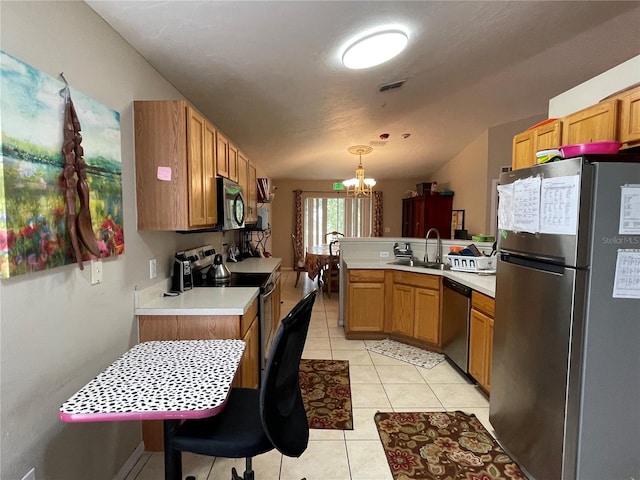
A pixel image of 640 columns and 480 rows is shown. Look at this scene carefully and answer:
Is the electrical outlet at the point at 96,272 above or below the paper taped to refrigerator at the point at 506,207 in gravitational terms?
below

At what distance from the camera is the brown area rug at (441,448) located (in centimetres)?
181

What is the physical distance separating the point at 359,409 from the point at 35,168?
2.32 metres

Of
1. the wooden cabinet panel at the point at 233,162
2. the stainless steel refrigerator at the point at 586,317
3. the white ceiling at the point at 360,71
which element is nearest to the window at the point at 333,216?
the white ceiling at the point at 360,71

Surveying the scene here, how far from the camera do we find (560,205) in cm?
151

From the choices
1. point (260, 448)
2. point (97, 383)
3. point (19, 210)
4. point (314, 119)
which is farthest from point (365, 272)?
point (19, 210)

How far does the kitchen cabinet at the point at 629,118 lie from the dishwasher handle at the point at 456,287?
1.46 metres

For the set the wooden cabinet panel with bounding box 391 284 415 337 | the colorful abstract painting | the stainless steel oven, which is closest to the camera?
the colorful abstract painting

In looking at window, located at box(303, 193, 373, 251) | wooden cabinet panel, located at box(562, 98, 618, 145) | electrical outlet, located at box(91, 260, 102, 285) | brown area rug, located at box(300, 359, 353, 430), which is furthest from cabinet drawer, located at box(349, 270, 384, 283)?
window, located at box(303, 193, 373, 251)

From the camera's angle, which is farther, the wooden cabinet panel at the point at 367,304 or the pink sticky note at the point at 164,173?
the wooden cabinet panel at the point at 367,304

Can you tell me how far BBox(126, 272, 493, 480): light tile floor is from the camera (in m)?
1.80

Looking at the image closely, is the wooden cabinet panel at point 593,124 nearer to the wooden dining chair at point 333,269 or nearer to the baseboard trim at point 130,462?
the baseboard trim at point 130,462

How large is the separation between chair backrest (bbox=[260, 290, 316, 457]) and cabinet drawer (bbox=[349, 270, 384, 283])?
2380mm

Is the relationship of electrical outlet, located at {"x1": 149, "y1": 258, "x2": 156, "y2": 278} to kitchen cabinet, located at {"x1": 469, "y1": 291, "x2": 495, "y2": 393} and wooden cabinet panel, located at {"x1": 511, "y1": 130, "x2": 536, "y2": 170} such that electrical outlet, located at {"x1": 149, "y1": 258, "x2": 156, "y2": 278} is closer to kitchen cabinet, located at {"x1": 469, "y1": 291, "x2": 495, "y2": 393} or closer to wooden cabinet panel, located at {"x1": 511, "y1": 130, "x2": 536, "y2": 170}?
kitchen cabinet, located at {"x1": 469, "y1": 291, "x2": 495, "y2": 393}

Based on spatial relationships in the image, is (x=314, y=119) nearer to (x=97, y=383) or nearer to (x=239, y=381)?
(x=239, y=381)
